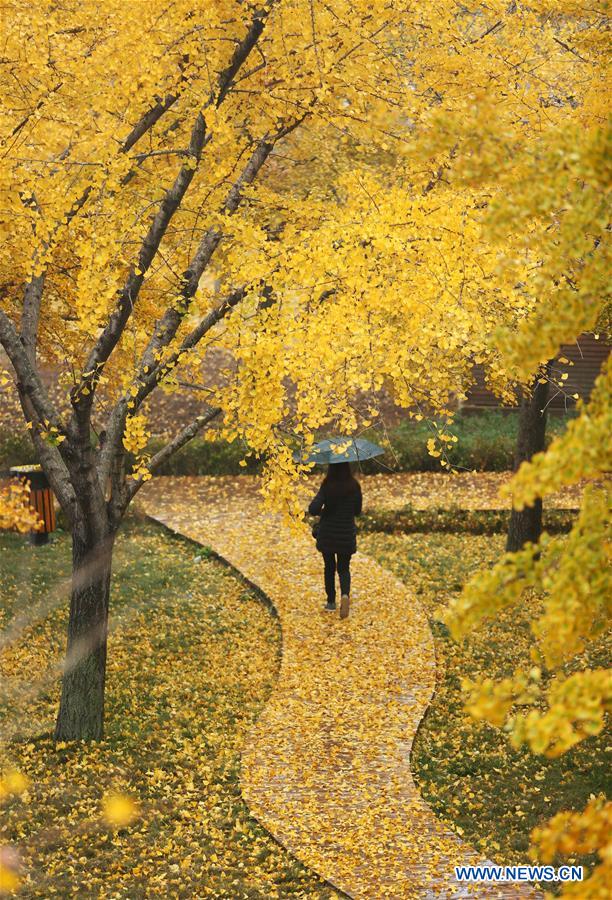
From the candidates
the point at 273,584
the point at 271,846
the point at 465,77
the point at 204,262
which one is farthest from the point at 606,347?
the point at 271,846

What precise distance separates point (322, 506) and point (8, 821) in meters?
4.56

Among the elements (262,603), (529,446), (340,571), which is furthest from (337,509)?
(529,446)

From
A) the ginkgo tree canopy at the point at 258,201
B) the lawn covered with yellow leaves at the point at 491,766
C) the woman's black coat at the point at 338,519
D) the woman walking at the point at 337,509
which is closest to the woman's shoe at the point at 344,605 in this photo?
the woman walking at the point at 337,509

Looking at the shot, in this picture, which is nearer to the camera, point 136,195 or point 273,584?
point 136,195

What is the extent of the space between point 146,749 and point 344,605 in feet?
10.6

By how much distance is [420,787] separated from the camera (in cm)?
728

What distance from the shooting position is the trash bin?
13070 mm

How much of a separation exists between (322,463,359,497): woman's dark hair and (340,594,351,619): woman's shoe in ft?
3.94

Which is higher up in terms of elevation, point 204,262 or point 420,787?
point 204,262

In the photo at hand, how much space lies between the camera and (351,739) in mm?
7934

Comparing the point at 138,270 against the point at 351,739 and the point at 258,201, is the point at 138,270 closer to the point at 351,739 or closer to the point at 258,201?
the point at 258,201

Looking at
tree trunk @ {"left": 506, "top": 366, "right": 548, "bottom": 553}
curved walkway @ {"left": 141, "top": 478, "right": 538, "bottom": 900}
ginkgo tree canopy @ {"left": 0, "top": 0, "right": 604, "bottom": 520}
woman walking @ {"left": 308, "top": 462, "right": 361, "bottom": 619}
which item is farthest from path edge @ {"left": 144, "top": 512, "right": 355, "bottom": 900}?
tree trunk @ {"left": 506, "top": 366, "right": 548, "bottom": 553}

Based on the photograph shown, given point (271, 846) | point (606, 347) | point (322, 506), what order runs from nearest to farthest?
1. point (271, 846)
2. point (322, 506)
3. point (606, 347)

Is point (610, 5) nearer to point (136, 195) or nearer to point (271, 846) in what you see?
point (136, 195)
